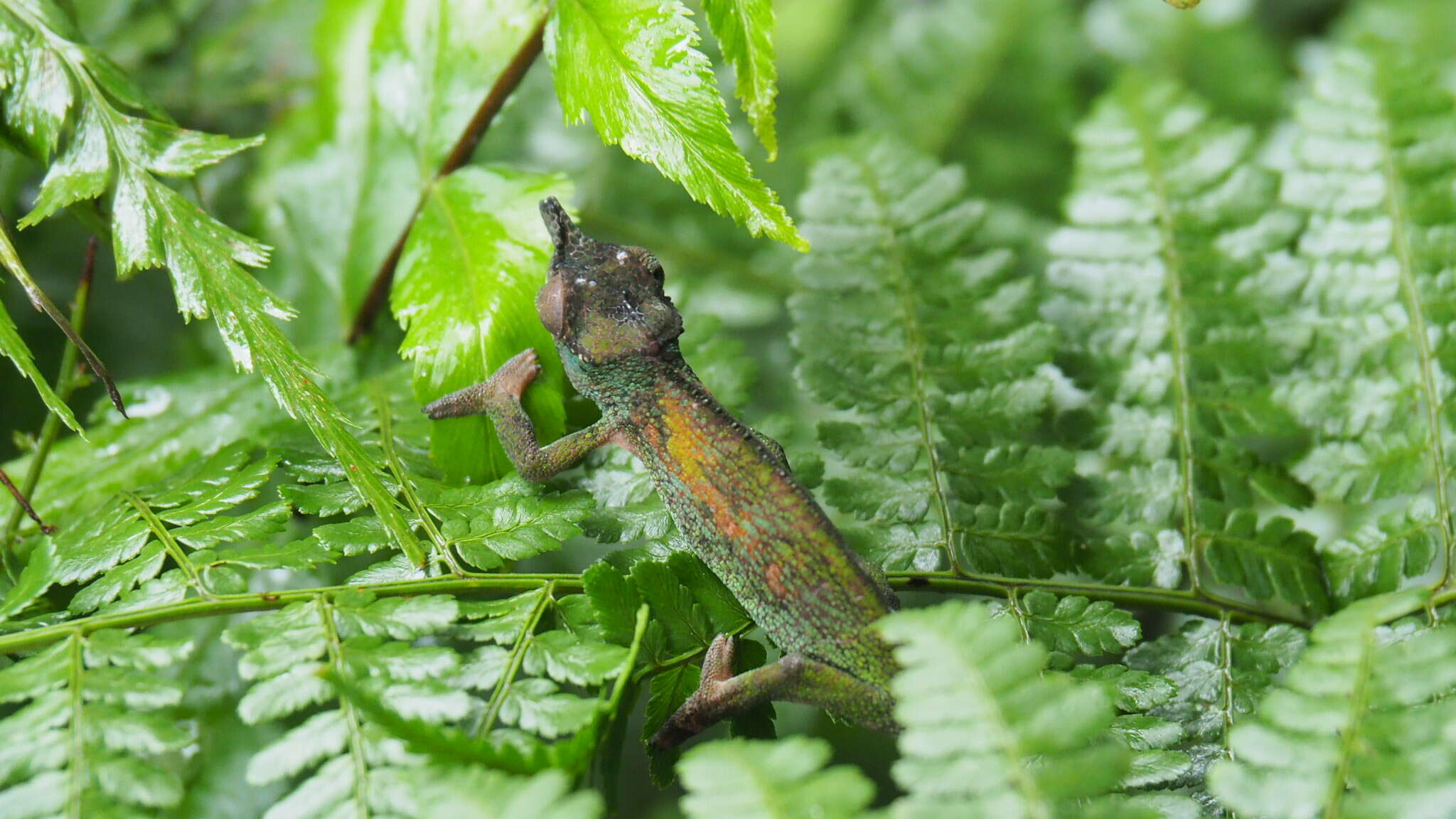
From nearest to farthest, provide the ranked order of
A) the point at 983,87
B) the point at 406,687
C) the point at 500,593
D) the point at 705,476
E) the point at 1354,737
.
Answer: the point at 1354,737
the point at 406,687
the point at 500,593
the point at 705,476
the point at 983,87

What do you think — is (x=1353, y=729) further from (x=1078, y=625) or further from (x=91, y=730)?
(x=91, y=730)

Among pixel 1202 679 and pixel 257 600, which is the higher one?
pixel 257 600

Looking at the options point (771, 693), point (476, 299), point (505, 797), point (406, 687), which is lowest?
point (771, 693)

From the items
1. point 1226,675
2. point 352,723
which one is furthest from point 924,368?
point 352,723

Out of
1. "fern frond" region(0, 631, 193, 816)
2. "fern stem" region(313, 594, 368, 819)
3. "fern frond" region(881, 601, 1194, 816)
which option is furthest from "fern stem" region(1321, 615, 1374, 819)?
"fern frond" region(0, 631, 193, 816)

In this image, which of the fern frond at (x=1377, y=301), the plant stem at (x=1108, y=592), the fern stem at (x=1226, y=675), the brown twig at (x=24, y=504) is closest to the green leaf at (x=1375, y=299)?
the fern frond at (x=1377, y=301)
